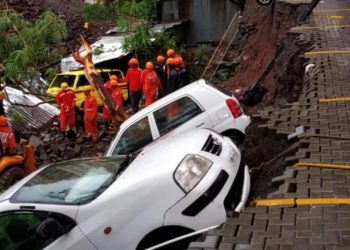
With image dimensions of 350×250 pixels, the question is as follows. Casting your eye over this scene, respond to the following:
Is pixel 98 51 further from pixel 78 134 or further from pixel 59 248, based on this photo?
pixel 59 248

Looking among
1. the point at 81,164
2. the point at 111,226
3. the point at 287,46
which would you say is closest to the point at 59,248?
the point at 111,226

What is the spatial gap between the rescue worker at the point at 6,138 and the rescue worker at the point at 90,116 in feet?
16.6

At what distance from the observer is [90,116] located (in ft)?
47.6

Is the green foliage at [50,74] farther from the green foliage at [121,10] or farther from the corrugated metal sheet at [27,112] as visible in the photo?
the green foliage at [121,10]

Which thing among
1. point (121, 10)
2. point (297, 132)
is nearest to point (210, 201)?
point (297, 132)

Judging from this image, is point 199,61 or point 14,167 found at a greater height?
point 14,167

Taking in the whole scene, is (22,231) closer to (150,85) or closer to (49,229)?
(49,229)

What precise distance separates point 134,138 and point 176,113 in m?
0.78

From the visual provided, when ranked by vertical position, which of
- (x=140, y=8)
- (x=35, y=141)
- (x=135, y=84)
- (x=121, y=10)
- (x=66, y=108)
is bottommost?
(x=35, y=141)

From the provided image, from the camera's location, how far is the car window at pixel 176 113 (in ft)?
27.8

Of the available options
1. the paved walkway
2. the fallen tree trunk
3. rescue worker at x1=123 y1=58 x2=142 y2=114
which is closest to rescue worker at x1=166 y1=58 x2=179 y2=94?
rescue worker at x1=123 y1=58 x2=142 y2=114

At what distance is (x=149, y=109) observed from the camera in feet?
28.2

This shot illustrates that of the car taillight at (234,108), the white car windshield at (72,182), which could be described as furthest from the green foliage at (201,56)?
the white car windshield at (72,182)

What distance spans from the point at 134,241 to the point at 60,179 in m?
1.26
